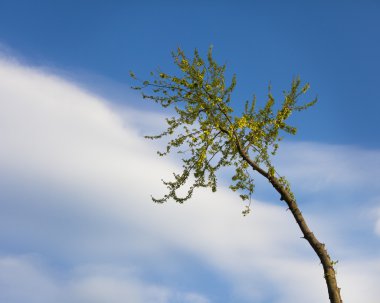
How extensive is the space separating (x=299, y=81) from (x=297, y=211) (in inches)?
219

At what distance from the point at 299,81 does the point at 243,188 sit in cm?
501

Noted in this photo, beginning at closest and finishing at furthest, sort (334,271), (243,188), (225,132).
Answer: (334,271)
(225,132)
(243,188)

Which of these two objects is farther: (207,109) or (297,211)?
(207,109)

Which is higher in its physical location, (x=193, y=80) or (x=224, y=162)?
(x=193, y=80)

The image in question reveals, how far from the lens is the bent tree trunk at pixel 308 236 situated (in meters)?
16.1

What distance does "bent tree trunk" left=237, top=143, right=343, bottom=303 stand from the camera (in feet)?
52.9

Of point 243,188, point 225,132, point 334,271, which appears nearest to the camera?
point 334,271

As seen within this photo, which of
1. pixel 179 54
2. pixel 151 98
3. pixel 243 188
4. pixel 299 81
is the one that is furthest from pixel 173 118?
pixel 299 81

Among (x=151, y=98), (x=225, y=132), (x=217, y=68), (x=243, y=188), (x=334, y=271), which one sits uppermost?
(x=217, y=68)

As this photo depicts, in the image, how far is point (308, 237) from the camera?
1670 centimetres

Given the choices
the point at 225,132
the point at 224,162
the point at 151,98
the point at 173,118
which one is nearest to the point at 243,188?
the point at 224,162

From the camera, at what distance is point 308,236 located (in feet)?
54.9

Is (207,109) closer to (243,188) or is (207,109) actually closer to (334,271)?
(243,188)

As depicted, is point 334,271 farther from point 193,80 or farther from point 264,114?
point 193,80
